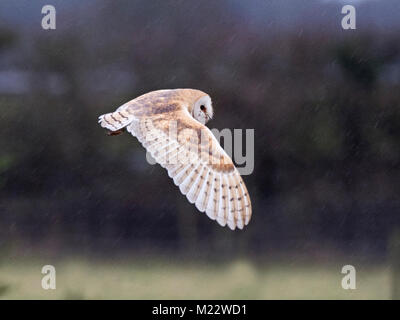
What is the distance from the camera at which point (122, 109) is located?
3096 millimetres

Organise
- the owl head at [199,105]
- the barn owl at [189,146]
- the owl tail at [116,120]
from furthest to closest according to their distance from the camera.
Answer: the owl head at [199,105]
the owl tail at [116,120]
the barn owl at [189,146]

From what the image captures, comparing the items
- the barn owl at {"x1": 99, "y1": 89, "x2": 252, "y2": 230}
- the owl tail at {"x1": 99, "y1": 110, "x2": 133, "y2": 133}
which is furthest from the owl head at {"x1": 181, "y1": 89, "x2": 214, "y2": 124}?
the owl tail at {"x1": 99, "y1": 110, "x2": 133, "y2": 133}

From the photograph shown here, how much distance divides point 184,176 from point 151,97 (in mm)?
556

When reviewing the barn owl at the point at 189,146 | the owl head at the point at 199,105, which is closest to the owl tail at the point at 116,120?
the barn owl at the point at 189,146

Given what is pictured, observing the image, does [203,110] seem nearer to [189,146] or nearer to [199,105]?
[199,105]

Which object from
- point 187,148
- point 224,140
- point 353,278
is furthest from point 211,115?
point 353,278

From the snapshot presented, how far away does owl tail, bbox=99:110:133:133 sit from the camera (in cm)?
296

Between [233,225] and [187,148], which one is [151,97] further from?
[233,225]

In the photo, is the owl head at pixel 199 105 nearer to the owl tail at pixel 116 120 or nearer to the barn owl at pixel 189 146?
the barn owl at pixel 189 146

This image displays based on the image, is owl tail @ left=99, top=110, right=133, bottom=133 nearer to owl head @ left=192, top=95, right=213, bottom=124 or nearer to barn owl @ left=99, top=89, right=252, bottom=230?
barn owl @ left=99, top=89, right=252, bottom=230

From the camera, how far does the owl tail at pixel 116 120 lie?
117 inches

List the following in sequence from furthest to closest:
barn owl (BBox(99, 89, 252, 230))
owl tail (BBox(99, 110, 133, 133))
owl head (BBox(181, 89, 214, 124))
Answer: owl head (BBox(181, 89, 214, 124)) → owl tail (BBox(99, 110, 133, 133)) → barn owl (BBox(99, 89, 252, 230))

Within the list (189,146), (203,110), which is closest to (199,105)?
(203,110)

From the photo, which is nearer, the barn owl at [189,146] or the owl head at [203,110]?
the barn owl at [189,146]
